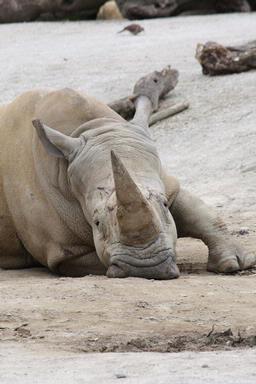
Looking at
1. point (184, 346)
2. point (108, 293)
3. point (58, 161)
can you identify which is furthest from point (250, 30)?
point (184, 346)

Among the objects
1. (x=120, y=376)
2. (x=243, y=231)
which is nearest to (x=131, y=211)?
(x=243, y=231)

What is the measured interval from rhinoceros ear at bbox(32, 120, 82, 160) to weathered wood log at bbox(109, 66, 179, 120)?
524cm

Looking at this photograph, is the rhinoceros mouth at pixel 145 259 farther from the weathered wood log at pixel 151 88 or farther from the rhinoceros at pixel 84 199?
the weathered wood log at pixel 151 88

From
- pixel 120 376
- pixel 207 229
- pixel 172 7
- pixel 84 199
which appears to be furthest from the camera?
pixel 172 7

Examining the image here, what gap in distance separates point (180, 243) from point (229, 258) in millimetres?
1250

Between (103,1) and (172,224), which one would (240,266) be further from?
(103,1)

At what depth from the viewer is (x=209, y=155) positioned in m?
13.6

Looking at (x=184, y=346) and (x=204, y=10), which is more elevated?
(x=184, y=346)

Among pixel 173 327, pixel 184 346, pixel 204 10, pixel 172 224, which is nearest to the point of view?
pixel 184 346

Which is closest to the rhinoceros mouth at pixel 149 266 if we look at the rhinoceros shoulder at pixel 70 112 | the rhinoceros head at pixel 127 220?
the rhinoceros head at pixel 127 220

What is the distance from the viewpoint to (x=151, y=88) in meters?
15.3

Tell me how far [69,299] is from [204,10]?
17.0m

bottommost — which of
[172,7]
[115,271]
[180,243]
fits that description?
[172,7]

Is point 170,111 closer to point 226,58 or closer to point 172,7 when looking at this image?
point 226,58
